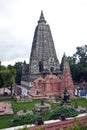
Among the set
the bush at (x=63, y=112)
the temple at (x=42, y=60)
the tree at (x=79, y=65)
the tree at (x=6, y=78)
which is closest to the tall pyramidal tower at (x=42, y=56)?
the temple at (x=42, y=60)

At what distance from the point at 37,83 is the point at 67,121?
88.0ft

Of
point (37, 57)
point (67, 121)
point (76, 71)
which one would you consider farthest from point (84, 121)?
point (76, 71)

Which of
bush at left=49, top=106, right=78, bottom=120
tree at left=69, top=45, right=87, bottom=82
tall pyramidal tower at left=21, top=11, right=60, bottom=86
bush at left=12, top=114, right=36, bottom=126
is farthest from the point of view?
tree at left=69, top=45, right=87, bottom=82

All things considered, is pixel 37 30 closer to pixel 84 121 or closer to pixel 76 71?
pixel 76 71

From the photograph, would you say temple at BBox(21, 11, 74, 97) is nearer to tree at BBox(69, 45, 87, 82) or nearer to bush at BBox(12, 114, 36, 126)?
tree at BBox(69, 45, 87, 82)

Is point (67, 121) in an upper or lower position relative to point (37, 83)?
lower

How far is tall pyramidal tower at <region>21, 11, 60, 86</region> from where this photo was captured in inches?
1807

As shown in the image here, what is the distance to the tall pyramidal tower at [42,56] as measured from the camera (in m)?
45.9

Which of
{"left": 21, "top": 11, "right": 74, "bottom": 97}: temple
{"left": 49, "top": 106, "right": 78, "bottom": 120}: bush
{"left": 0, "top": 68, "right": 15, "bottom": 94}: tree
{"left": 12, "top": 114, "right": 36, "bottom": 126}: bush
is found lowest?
{"left": 12, "top": 114, "right": 36, "bottom": 126}: bush

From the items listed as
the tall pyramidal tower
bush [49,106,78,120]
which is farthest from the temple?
bush [49,106,78,120]

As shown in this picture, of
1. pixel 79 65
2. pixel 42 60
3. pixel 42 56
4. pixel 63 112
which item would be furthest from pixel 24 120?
pixel 79 65

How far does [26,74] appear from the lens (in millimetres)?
48031

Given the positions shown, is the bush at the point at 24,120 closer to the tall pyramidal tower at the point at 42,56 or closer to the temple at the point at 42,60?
the temple at the point at 42,60

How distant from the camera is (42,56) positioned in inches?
1833
